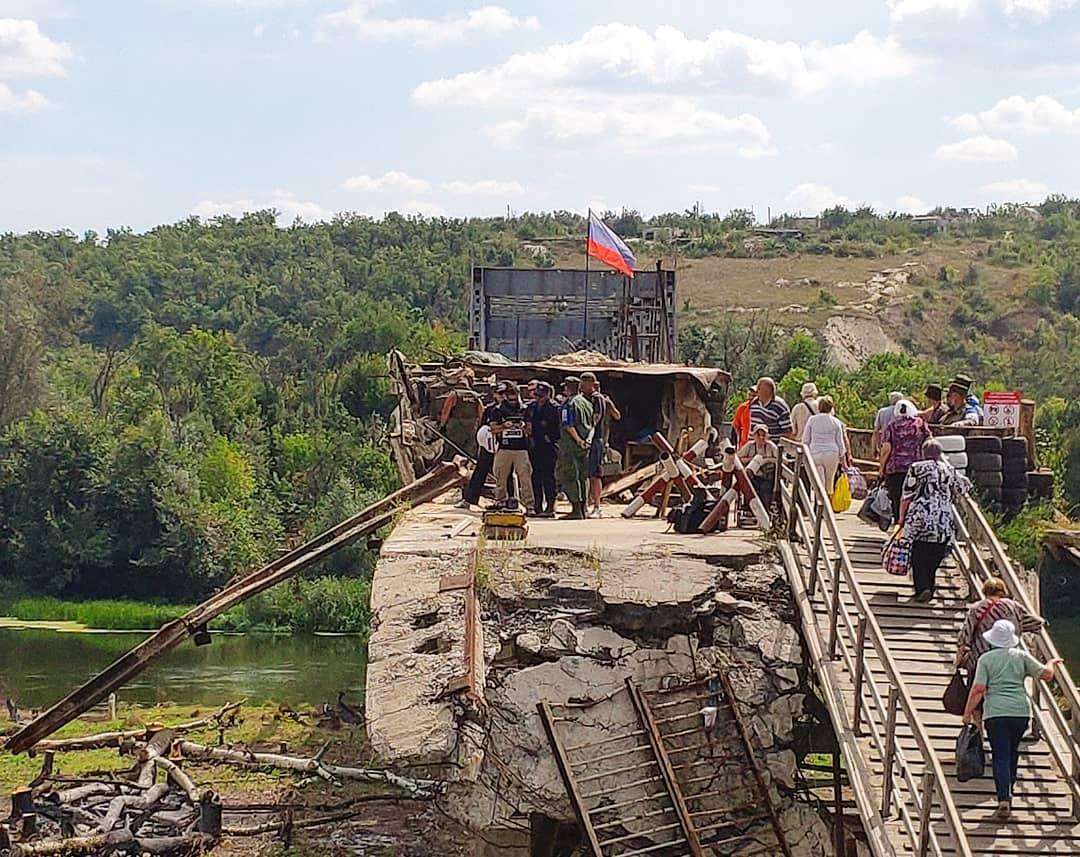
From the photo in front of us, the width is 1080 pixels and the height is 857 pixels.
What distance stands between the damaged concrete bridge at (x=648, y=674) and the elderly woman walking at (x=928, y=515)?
0.21 metres

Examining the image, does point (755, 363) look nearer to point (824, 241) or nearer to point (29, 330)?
point (29, 330)

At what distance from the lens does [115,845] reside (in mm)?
16125

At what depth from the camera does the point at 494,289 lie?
88.5 feet

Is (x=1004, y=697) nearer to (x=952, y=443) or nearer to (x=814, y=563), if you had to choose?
(x=814, y=563)

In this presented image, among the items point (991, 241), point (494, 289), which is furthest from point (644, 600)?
point (991, 241)

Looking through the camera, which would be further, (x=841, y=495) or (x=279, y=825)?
(x=279, y=825)

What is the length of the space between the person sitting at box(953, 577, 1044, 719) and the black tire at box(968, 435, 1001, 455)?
5.02 meters

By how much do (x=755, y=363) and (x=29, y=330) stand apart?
30.0 m

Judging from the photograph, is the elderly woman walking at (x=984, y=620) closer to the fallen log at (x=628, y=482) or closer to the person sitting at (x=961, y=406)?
the person sitting at (x=961, y=406)

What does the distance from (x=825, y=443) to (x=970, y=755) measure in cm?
397

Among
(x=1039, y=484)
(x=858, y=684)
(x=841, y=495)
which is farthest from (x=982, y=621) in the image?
(x=1039, y=484)

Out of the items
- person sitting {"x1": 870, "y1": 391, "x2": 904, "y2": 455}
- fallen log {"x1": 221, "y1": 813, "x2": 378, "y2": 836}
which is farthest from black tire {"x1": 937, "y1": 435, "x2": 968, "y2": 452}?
fallen log {"x1": 221, "y1": 813, "x2": 378, "y2": 836}

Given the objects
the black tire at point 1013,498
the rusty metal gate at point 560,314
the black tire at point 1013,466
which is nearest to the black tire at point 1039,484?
the black tire at point 1013,498

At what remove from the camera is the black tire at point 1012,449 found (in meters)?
14.5
